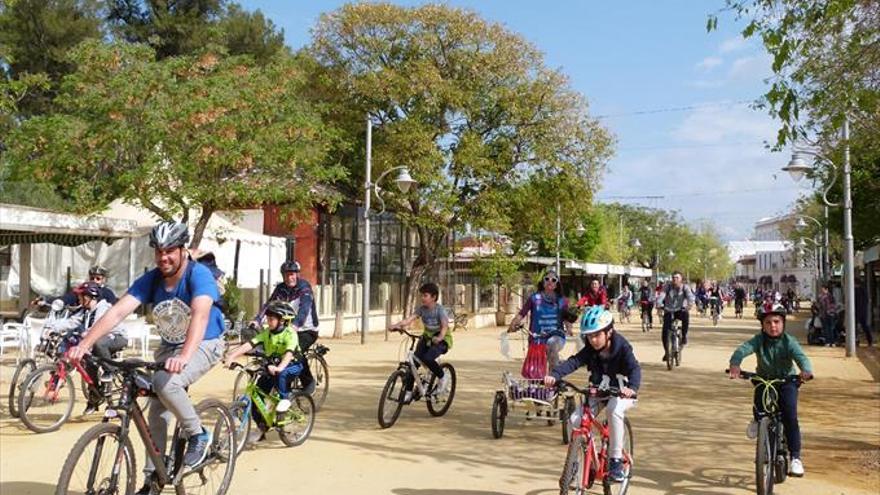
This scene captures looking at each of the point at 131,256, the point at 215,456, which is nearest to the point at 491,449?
the point at 215,456

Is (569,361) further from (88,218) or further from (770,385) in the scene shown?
(88,218)

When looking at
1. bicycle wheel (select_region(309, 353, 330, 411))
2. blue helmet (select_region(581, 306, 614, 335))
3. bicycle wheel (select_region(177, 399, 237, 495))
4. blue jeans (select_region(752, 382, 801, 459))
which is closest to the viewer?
bicycle wheel (select_region(177, 399, 237, 495))

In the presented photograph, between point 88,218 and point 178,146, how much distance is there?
2523 millimetres

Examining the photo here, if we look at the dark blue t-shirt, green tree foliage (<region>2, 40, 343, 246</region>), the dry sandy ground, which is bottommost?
the dry sandy ground

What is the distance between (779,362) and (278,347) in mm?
4439

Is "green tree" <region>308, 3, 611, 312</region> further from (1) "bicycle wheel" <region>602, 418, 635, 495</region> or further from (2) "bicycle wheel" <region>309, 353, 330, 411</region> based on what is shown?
(1) "bicycle wheel" <region>602, 418, 635, 495</region>

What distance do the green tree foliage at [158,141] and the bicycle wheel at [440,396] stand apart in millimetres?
8940

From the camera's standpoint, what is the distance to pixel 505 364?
17.8m

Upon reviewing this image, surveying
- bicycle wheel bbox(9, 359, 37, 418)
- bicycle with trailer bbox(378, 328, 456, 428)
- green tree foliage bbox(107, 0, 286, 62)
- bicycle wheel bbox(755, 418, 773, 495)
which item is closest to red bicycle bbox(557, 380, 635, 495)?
bicycle wheel bbox(755, 418, 773, 495)

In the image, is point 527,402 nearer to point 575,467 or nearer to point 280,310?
point 280,310

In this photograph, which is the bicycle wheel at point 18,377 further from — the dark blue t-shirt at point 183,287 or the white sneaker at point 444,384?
the dark blue t-shirt at point 183,287

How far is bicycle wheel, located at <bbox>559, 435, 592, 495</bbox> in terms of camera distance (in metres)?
5.70

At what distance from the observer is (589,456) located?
5891mm

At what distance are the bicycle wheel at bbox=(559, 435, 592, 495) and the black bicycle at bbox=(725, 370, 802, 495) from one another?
1533 millimetres
